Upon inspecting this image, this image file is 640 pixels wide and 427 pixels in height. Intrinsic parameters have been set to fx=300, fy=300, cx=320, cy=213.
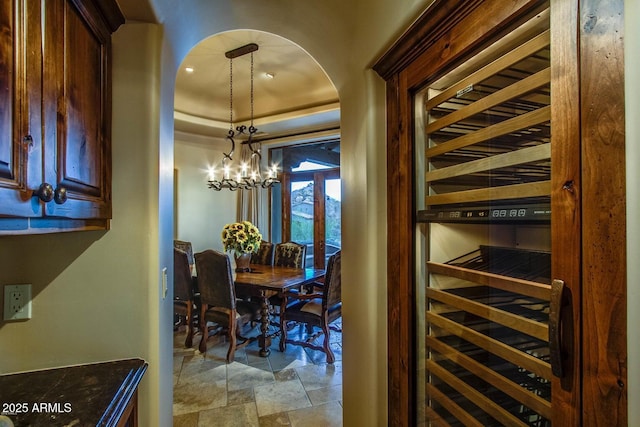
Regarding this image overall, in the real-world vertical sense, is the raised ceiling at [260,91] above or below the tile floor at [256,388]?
above

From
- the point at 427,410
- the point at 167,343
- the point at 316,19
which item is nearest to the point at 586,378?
the point at 427,410

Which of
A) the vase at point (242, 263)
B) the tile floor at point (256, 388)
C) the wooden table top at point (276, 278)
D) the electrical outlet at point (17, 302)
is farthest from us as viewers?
the vase at point (242, 263)

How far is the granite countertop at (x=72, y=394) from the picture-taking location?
2.79 feet

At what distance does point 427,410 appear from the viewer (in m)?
1.26

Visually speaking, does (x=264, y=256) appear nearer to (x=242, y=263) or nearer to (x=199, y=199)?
(x=242, y=263)

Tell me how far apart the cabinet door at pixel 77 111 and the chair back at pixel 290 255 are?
3133 millimetres

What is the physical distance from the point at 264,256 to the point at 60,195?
371 cm

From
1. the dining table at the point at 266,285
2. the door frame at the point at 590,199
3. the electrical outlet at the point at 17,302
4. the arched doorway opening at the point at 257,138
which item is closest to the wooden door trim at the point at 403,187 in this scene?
the door frame at the point at 590,199

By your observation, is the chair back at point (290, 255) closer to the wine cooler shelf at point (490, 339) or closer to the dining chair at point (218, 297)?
the dining chair at point (218, 297)

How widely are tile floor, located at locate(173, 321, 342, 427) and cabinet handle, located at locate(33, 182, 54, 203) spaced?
2.10 metres

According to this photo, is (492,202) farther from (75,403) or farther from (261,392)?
(261,392)

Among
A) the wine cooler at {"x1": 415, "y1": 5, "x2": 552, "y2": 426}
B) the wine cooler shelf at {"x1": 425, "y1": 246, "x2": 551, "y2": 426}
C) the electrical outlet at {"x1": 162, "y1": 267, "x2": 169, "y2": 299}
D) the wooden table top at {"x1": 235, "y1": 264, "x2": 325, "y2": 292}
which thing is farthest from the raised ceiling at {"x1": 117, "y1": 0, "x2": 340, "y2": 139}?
the wine cooler shelf at {"x1": 425, "y1": 246, "x2": 551, "y2": 426}

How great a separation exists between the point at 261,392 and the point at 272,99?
3792 millimetres

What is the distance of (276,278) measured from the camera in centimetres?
335
